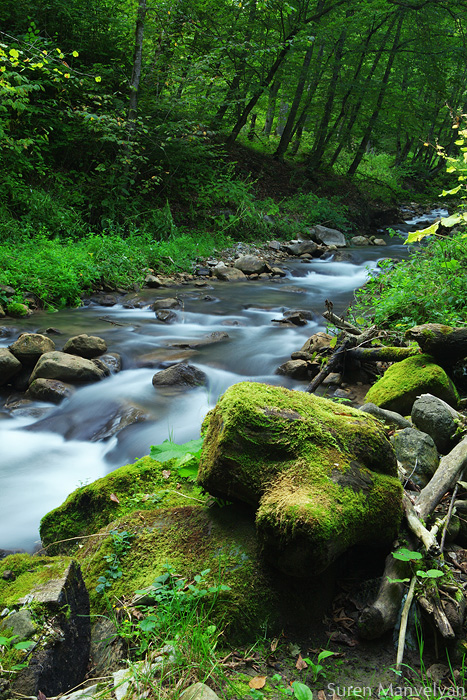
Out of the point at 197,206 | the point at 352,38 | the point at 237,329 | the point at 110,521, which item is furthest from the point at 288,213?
the point at 110,521

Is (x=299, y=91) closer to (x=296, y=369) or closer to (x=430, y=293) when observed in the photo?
(x=430, y=293)

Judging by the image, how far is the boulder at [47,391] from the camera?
533 cm

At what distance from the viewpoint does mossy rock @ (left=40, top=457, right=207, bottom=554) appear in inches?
107

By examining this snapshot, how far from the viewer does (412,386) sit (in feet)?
13.8

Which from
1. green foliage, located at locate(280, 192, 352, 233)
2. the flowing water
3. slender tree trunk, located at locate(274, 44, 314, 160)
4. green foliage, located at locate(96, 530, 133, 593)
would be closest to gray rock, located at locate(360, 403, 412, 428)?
the flowing water

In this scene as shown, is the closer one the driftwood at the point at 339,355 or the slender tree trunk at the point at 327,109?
the driftwood at the point at 339,355

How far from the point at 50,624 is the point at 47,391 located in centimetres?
379

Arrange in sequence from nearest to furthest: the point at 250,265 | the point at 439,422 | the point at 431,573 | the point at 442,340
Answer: the point at 431,573 → the point at 439,422 → the point at 442,340 → the point at 250,265

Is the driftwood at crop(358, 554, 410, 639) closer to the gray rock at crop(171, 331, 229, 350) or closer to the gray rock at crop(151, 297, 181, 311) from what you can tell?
the gray rock at crop(171, 331, 229, 350)

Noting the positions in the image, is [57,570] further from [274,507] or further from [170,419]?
[170,419]

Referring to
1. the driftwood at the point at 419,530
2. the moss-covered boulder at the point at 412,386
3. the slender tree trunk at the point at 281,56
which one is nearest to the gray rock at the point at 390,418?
the moss-covered boulder at the point at 412,386

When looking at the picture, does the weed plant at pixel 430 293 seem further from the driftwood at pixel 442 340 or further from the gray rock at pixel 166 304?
the gray rock at pixel 166 304

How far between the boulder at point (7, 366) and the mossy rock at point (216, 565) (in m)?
3.56

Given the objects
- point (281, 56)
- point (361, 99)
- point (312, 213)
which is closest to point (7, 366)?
point (312, 213)
